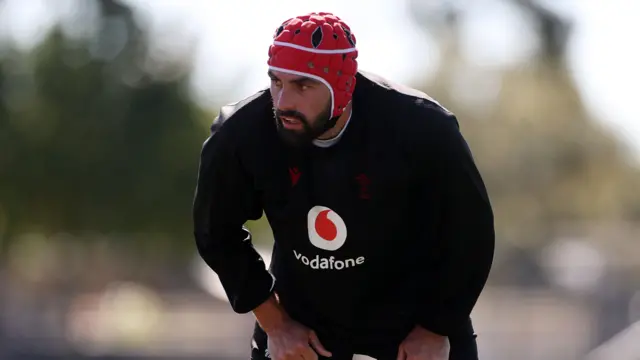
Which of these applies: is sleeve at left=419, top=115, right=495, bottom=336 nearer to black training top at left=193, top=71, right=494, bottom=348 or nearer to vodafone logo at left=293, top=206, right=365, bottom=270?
black training top at left=193, top=71, right=494, bottom=348

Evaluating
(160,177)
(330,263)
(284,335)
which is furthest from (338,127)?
(160,177)

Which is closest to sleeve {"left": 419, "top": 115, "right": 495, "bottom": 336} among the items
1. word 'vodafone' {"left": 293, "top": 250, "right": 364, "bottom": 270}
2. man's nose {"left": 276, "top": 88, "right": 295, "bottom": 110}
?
word 'vodafone' {"left": 293, "top": 250, "right": 364, "bottom": 270}

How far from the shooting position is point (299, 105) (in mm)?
5238

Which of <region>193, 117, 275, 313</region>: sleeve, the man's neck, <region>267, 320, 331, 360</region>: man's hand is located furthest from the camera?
<region>267, 320, 331, 360</region>: man's hand

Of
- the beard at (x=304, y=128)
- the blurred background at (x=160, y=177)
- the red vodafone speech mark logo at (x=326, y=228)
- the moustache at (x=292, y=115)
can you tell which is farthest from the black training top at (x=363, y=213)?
the blurred background at (x=160, y=177)

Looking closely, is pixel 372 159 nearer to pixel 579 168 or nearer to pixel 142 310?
pixel 142 310

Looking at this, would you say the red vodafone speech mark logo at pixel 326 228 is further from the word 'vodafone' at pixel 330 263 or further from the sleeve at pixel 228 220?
the sleeve at pixel 228 220

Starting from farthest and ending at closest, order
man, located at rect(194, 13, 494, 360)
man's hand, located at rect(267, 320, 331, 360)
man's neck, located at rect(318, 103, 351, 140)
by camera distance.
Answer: man's hand, located at rect(267, 320, 331, 360)
man's neck, located at rect(318, 103, 351, 140)
man, located at rect(194, 13, 494, 360)

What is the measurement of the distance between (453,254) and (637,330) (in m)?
7.70

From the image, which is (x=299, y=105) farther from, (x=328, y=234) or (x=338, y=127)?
(x=328, y=234)

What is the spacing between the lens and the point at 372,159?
214 inches

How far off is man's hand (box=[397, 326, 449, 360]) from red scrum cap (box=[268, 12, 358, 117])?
1.17 metres

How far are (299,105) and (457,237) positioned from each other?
0.97 metres

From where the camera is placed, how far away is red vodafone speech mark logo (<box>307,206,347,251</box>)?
553cm
